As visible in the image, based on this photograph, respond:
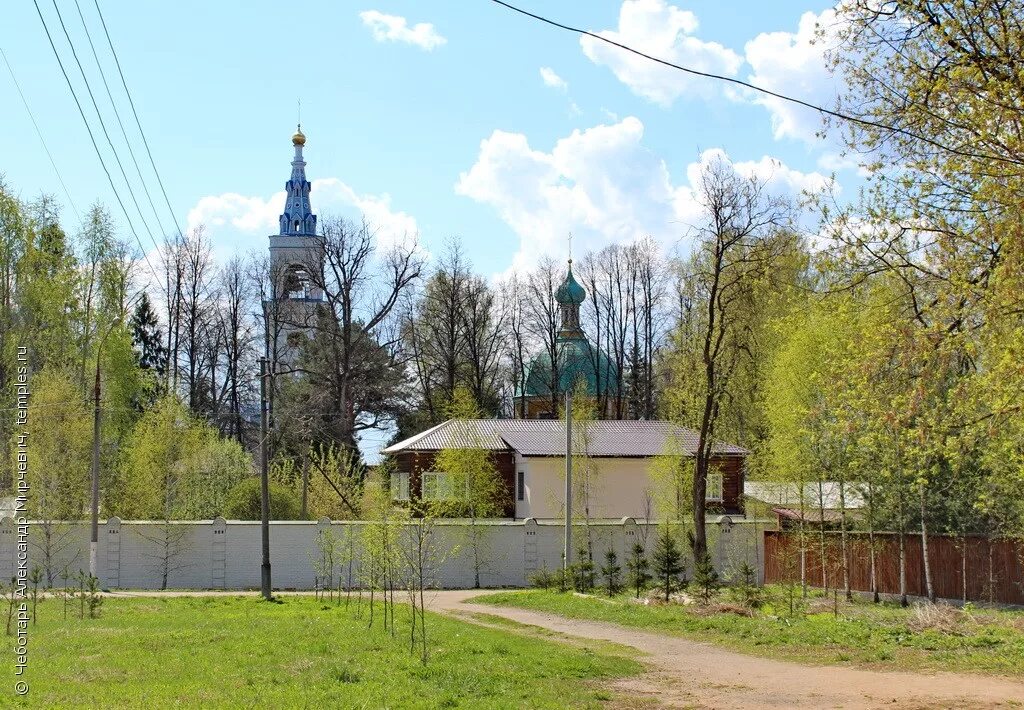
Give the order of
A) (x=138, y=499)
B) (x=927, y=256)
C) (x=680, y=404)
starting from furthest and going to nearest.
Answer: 1. (x=680, y=404)
2. (x=138, y=499)
3. (x=927, y=256)

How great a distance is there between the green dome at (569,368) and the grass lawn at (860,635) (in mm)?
30079

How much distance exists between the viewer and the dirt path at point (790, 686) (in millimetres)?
11492

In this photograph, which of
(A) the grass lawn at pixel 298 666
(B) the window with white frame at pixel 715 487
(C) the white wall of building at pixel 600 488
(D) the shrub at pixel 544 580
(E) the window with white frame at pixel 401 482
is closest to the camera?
(A) the grass lawn at pixel 298 666

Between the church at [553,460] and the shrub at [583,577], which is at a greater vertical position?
the church at [553,460]

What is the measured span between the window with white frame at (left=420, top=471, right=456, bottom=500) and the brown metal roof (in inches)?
40.4

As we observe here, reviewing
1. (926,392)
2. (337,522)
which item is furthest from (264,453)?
(926,392)

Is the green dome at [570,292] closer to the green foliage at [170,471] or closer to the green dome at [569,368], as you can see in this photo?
the green dome at [569,368]

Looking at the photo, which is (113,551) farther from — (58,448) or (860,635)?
(860,635)

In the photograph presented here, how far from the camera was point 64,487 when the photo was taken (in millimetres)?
32375

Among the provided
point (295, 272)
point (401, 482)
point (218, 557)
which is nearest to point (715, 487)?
point (401, 482)

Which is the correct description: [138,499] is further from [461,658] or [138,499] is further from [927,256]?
[927,256]

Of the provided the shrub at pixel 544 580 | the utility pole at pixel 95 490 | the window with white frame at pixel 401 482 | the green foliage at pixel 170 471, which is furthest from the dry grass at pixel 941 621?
the window with white frame at pixel 401 482

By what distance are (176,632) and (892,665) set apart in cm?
1037

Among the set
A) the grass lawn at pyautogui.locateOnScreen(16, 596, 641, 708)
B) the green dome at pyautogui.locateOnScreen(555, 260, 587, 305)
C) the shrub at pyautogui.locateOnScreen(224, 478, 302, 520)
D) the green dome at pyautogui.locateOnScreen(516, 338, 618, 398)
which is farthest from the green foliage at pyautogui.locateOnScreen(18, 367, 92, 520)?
the green dome at pyautogui.locateOnScreen(555, 260, 587, 305)
